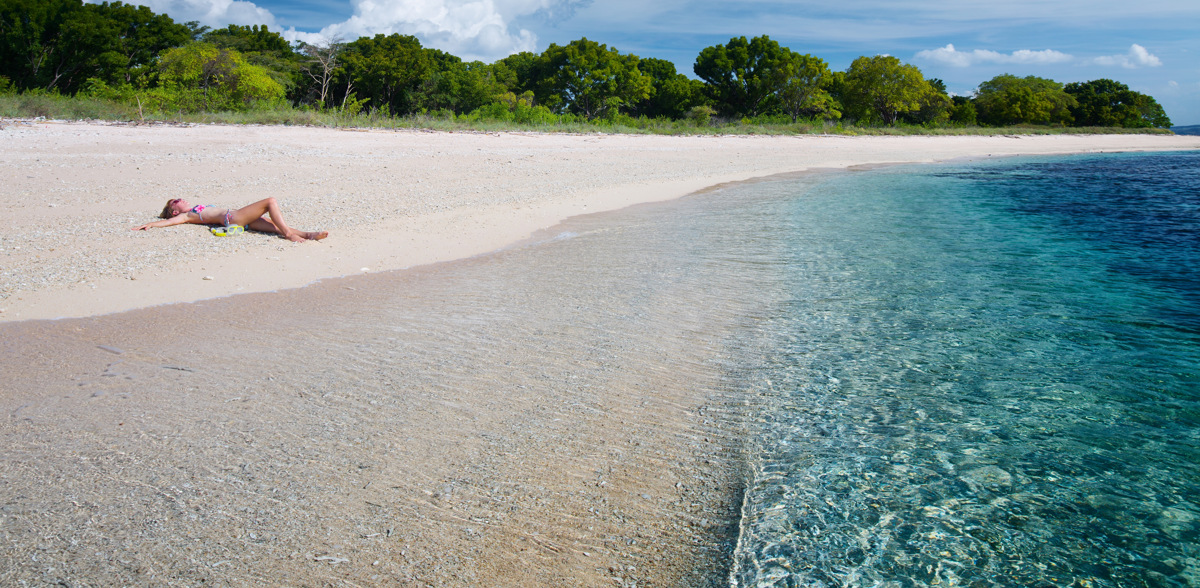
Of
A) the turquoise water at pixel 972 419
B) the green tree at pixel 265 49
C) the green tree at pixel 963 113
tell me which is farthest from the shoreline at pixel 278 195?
the green tree at pixel 963 113

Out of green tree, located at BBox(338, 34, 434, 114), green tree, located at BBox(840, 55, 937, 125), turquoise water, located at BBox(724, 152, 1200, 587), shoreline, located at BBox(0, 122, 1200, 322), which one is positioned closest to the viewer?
turquoise water, located at BBox(724, 152, 1200, 587)

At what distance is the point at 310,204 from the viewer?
9.02 m

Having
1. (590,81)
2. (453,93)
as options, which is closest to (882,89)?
(590,81)

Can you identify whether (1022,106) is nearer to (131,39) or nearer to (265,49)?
(265,49)

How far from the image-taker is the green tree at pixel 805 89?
1681 inches

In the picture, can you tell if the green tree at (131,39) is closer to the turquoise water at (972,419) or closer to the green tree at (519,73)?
the green tree at (519,73)

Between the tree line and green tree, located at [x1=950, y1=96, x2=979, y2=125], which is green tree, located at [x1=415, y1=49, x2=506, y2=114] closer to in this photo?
the tree line

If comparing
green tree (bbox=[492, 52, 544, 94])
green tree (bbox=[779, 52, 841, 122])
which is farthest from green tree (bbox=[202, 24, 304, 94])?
green tree (bbox=[779, 52, 841, 122])

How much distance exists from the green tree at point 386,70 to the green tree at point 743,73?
20.3 metres

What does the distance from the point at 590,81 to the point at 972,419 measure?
126ft

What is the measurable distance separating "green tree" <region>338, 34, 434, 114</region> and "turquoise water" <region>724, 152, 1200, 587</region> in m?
30.6

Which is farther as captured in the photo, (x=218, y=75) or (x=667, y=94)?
(x=667, y=94)

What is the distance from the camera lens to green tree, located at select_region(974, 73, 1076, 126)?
166ft

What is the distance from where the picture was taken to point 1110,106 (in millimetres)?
56000
